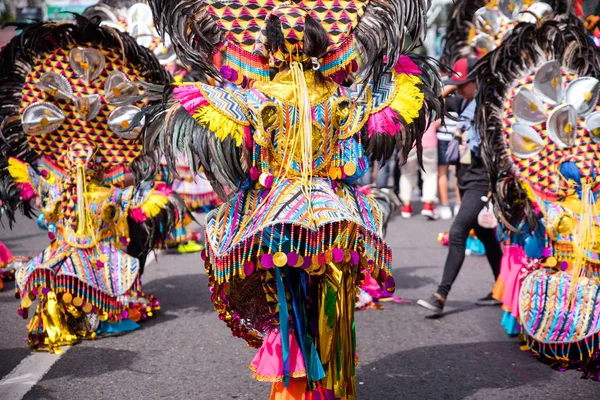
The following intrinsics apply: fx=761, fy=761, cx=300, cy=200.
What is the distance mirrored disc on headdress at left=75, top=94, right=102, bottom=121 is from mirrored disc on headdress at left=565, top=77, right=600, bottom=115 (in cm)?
299

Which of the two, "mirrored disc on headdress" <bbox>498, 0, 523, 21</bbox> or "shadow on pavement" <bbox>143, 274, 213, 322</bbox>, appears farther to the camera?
"mirrored disc on headdress" <bbox>498, 0, 523, 21</bbox>

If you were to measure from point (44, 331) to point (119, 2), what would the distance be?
3.18 metres

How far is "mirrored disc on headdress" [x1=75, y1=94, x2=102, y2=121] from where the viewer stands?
5023 millimetres

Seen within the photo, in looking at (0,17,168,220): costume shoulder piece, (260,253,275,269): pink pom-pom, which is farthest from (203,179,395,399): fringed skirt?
(0,17,168,220): costume shoulder piece

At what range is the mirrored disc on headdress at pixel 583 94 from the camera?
180 inches

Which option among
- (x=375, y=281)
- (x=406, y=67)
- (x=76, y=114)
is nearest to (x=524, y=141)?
(x=406, y=67)

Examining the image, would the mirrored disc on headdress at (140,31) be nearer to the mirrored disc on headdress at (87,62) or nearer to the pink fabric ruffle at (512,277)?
the mirrored disc on headdress at (87,62)

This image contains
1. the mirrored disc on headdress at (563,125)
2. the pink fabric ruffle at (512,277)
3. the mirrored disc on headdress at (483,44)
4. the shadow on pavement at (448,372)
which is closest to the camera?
the shadow on pavement at (448,372)

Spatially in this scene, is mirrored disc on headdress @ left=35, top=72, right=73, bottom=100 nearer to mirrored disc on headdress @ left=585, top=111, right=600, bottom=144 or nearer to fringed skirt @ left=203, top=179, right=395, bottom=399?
fringed skirt @ left=203, top=179, right=395, bottom=399

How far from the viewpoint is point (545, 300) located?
448cm

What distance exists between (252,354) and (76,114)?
197 cm

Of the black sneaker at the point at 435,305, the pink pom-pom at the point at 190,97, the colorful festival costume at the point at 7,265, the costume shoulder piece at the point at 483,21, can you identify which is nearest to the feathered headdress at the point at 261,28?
the pink pom-pom at the point at 190,97

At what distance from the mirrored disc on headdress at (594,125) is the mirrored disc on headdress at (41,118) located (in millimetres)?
3326

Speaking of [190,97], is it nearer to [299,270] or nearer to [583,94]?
[299,270]
